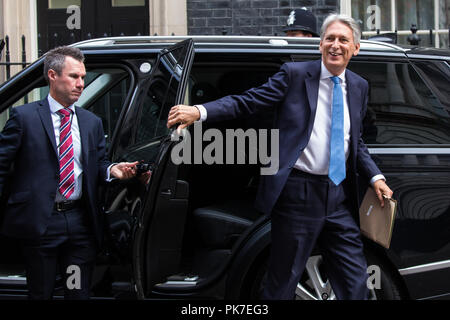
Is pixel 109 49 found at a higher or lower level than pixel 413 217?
higher

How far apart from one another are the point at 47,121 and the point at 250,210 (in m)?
1.42

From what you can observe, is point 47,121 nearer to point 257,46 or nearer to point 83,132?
point 83,132

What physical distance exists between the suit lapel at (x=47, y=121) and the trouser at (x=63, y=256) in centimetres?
36

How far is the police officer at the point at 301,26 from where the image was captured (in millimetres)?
5680

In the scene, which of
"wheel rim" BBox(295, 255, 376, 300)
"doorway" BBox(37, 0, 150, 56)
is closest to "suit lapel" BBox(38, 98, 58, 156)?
"wheel rim" BBox(295, 255, 376, 300)

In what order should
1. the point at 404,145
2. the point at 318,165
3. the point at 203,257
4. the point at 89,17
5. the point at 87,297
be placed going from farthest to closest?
the point at 89,17 → the point at 203,257 → the point at 404,145 → the point at 87,297 → the point at 318,165

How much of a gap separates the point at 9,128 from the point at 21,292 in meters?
1.06

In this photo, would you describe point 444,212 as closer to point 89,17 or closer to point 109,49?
point 109,49

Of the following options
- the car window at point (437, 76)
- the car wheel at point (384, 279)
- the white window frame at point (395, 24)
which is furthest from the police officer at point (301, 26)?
the white window frame at point (395, 24)

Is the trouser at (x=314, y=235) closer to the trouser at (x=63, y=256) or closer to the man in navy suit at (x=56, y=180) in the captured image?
the man in navy suit at (x=56, y=180)

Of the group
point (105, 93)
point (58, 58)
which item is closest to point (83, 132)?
point (58, 58)

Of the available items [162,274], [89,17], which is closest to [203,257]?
[162,274]

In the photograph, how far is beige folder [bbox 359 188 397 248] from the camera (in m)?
3.29

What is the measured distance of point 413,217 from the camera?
373cm
